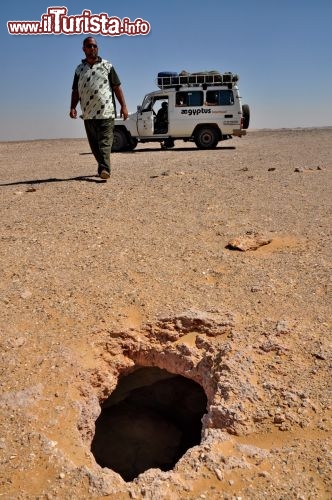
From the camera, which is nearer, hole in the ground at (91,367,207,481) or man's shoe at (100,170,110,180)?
hole in the ground at (91,367,207,481)

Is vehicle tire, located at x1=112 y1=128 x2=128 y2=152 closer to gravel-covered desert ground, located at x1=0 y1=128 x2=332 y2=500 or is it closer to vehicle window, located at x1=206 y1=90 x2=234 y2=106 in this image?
vehicle window, located at x1=206 y1=90 x2=234 y2=106

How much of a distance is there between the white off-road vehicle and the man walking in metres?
7.64

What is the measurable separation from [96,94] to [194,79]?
8.45 m

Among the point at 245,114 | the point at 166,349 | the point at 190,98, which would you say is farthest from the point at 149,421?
the point at 245,114

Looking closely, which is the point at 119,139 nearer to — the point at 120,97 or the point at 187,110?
the point at 187,110

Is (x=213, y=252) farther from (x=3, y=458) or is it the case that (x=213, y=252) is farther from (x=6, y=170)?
(x=6, y=170)

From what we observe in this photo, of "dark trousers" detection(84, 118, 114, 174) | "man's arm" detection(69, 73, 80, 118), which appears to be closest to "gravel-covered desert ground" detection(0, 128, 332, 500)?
"dark trousers" detection(84, 118, 114, 174)

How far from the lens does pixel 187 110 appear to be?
45.2 feet

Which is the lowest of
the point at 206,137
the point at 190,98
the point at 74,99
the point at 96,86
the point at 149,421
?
the point at 149,421

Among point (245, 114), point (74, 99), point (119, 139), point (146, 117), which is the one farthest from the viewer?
point (119, 139)

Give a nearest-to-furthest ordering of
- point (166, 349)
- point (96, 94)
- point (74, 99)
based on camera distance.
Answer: point (166, 349)
point (96, 94)
point (74, 99)

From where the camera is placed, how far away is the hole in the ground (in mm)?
3570

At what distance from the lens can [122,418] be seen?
3840 millimetres

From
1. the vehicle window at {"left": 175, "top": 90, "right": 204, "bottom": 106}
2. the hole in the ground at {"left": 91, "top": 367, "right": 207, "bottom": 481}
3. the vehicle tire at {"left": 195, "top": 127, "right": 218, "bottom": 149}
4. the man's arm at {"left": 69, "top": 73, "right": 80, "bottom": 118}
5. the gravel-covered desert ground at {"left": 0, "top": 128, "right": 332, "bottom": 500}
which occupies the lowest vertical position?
the hole in the ground at {"left": 91, "top": 367, "right": 207, "bottom": 481}
